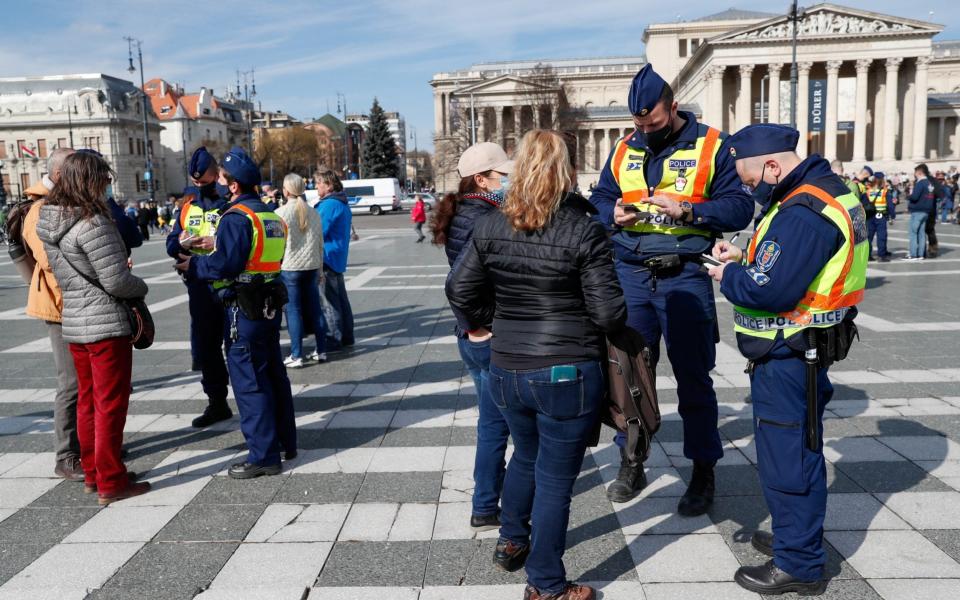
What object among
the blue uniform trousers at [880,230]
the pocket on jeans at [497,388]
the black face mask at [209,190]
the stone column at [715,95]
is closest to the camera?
the pocket on jeans at [497,388]

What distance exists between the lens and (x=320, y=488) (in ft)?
14.5

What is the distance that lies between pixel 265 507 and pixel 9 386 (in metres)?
4.26

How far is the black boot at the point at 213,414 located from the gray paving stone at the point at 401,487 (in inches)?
69.8

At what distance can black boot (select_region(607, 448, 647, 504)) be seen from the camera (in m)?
4.12

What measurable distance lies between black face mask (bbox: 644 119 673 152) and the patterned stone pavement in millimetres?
1877

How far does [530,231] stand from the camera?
274 cm

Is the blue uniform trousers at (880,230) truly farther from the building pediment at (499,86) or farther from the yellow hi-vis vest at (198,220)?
the building pediment at (499,86)

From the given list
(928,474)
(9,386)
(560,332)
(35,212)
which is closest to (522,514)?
(560,332)

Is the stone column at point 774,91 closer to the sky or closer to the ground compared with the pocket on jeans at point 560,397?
closer to the sky

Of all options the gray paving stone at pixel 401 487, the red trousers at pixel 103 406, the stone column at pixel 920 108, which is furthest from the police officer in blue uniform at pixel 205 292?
the stone column at pixel 920 108

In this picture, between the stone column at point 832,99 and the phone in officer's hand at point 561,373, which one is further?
the stone column at point 832,99

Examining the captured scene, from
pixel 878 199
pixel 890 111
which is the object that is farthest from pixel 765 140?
pixel 890 111

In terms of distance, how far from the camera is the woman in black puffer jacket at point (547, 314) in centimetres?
272

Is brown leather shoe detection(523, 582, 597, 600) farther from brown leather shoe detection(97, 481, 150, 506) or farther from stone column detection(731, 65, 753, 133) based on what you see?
stone column detection(731, 65, 753, 133)
